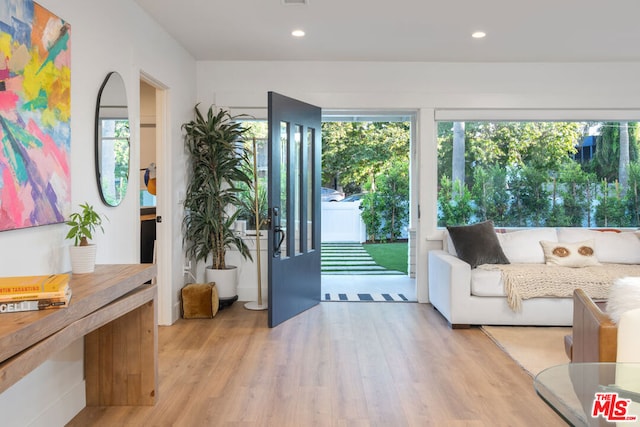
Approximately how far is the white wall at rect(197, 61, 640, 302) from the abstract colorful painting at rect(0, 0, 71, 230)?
2676 mm

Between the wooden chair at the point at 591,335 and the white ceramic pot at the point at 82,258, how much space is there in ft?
7.48

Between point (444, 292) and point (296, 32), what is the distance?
99.3 inches

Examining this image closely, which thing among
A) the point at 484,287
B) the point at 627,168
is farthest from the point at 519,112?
the point at 484,287

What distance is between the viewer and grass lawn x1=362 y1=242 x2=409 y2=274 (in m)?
8.38

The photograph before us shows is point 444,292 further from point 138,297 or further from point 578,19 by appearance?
point 138,297

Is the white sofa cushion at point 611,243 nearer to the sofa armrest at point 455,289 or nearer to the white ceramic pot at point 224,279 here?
the sofa armrest at point 455,289

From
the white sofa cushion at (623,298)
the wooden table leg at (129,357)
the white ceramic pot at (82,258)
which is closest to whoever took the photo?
the white sofa cushion at (623,298)

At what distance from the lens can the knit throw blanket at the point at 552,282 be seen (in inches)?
165

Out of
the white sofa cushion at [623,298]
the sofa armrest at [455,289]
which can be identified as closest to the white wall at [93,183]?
the sofa armrest at [455,289]

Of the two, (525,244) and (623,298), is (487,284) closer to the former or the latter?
(525,244)

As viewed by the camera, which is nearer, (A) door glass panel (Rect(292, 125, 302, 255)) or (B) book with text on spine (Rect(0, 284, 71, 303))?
(B) book with text on spine (Rect(0, 284, 71, 303))

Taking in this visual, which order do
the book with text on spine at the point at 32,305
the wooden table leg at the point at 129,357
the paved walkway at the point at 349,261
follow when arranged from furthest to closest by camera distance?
1. the paved walkway at the point at 349,261
2. the wooden table leg at the point at 129,357
3. the book with text on spine at the point at 32,305

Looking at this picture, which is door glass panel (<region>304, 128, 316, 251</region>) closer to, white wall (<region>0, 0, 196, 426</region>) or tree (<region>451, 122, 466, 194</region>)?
white wall (<region>0, 0, 196, 426</region>)

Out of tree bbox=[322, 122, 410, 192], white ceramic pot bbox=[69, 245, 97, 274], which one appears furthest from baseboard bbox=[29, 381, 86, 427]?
tree bbox=[322, 122, 410, 192]
